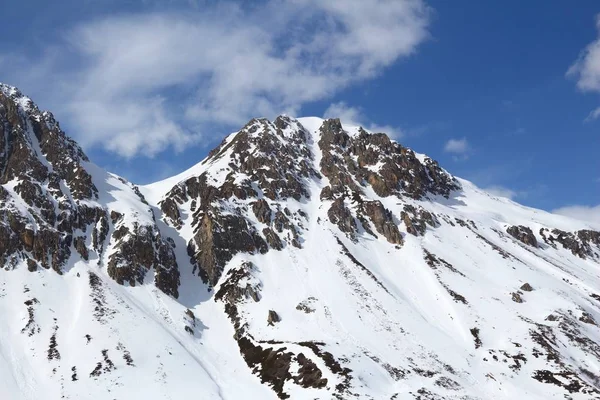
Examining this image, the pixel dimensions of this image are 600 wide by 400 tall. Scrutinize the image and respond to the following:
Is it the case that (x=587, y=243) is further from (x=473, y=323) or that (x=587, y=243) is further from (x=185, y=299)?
(x=185, y=299)

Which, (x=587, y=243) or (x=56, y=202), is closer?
(x=56, y=202)

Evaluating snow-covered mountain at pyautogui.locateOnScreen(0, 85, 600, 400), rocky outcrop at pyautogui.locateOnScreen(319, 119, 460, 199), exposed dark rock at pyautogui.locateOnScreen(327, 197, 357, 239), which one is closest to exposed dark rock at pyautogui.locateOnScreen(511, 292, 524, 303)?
snow-covered mountain at pyautogui.locateOnScreen(0, 85, 600, 400)

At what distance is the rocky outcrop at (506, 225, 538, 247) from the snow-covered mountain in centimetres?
82

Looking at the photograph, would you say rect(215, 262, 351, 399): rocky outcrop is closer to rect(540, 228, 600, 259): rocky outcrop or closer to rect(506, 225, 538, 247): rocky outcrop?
rect(506, 225, 538, 247): rocky outcrop

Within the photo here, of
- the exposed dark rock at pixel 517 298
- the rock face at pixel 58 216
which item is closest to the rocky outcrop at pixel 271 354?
the rock face at pixel 58 216

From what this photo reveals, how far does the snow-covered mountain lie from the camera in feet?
204

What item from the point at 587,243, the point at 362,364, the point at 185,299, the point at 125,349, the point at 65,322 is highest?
the point at 587,243

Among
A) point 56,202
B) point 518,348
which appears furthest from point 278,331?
point 56,202

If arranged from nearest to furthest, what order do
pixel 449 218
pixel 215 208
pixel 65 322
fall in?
pixel 65 322 < pixel 215 208 < pixel 449 218

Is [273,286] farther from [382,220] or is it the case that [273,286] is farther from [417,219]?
[417,219]

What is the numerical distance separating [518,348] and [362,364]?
2771cm

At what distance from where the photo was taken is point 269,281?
9300cm

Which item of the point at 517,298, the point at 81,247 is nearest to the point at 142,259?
the point at 81,247

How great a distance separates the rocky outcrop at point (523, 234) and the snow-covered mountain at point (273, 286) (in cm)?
82
